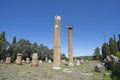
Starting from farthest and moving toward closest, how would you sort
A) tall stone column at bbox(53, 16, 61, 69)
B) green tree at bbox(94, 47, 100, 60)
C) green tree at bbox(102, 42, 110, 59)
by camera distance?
green tree at bbox(94, 47, 100, 60) → green tree at bbox(102, 42, 110, 59) → tall stone column at bbox(53, 16, 61, 69)

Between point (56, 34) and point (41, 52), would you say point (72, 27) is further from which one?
point (41, 52)

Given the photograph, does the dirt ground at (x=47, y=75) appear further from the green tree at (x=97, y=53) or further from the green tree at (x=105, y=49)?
the green tree at (x=97, y=53)

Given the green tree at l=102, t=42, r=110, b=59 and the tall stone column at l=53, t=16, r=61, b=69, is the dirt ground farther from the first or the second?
the green tree at l=102, t=42, r=110, b=59

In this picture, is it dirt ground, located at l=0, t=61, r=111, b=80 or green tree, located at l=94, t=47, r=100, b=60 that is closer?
dirt ground, located at l=0, t=61, r=111, b=80

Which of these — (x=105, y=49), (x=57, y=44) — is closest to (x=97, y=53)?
(x=105, y=49)

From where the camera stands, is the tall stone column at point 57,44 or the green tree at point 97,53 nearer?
the tall stone column at point 57,44

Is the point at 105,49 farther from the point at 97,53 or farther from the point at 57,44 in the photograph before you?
the point at 57,44

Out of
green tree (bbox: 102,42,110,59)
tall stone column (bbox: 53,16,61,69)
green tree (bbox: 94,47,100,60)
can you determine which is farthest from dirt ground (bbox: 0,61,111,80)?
green tree (bbox: 94,47,100,60)

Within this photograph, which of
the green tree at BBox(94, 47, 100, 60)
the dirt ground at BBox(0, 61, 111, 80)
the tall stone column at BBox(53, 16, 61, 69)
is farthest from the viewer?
the green tree at BBox(94, 47, 100, 60)

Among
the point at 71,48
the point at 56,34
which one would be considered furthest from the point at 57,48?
the point at 71,48

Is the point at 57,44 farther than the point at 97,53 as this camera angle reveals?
No

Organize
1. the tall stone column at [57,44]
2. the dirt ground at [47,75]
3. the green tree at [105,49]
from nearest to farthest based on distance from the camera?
the dirt ground at [47,75] < the tall stone column at [57,44] < the green tree at [105,49]

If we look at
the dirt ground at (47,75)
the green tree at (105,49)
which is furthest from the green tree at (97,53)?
the dirt ground at (47,75)

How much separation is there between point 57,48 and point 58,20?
3.91 m
